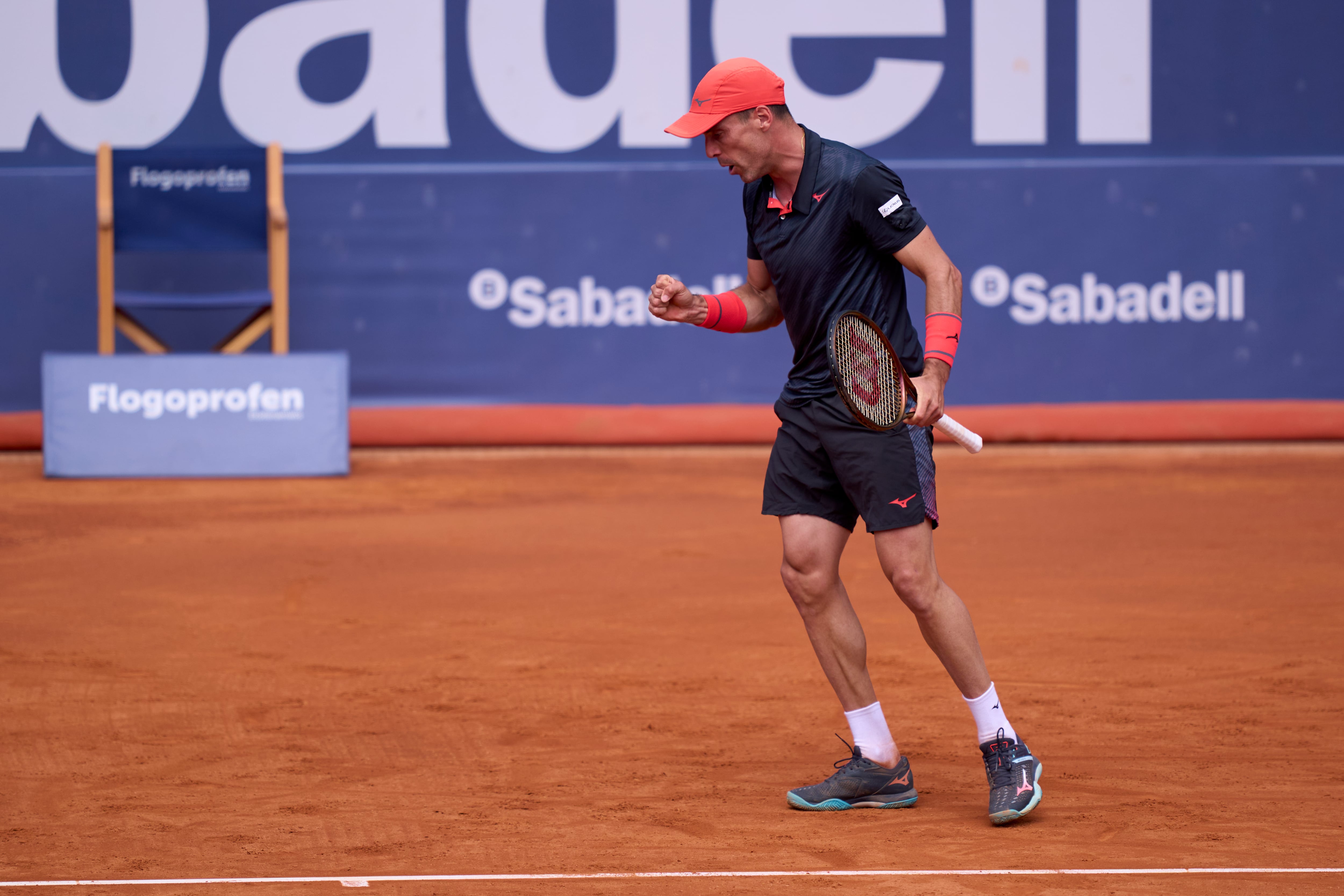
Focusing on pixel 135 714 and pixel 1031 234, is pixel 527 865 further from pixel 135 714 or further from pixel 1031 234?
pixel 1031 234

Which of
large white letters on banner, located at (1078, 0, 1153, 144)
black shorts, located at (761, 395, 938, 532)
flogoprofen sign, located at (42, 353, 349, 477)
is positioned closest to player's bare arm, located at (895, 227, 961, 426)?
black shorts, located at (761, 395, 938, 532)

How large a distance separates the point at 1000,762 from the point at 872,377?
0.91 m

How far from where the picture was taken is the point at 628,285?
11.6 meters

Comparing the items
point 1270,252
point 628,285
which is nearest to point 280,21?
point 628,285

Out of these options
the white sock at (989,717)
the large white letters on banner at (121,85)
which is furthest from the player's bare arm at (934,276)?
the large white letters on banner at (121,85)

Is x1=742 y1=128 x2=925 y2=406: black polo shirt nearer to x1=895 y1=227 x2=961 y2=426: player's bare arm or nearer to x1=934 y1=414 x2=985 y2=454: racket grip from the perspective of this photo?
x1=895 y1=227 x2=961 y2=426: player's bare arm

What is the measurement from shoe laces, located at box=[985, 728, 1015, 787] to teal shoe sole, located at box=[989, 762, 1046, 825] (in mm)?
57

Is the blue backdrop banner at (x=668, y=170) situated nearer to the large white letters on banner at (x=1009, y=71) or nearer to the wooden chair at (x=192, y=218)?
the large white letters on banner at (x=1009, y=71)

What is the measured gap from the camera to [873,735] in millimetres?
3496

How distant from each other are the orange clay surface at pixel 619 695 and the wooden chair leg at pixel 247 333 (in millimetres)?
2183

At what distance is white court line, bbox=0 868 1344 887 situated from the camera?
9.53 ft

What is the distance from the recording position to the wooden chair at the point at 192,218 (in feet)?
34.2

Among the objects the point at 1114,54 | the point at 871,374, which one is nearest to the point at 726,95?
the point at 871,374

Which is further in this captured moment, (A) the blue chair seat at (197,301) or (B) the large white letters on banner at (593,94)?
(B) the large white letters on banner at (593,94)
